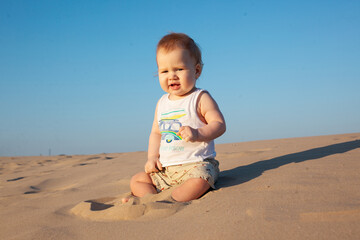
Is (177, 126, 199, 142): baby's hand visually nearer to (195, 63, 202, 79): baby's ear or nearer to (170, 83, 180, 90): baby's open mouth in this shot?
(170, 83, 180, 90): baby's open mouth

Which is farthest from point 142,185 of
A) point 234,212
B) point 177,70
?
point 234,212

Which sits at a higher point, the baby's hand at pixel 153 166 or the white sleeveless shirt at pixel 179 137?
the white sleeveless shirt at pixel 179 137

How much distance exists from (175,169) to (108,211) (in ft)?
2.43

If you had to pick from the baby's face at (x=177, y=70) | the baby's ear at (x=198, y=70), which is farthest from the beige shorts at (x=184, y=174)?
the baby's ear at (x=198, y=70)

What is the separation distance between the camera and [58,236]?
1679 mm

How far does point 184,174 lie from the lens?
2.47 metres

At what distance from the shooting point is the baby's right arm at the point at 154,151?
276cm

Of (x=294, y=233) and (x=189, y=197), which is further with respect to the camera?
(x=189, y=197)

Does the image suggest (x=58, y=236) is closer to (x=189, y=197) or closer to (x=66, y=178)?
(x=189, y=197)

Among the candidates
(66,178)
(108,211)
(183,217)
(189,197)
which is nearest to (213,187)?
(189,197)

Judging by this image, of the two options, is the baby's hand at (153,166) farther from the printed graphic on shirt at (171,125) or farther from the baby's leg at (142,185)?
the printed graphic on shirt at (171,125)

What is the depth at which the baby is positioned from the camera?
2.52 metres

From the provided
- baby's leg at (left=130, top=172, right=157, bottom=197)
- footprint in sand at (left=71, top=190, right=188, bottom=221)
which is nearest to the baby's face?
→ baby's leg at (left=130, top=172, right=157, bottom=197)

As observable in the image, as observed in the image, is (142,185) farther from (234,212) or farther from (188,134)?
(234,212)
